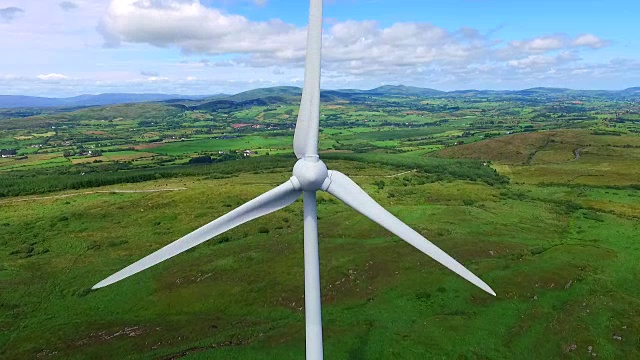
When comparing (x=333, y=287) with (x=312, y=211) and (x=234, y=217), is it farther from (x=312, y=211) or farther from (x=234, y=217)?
(x=312, y=211)

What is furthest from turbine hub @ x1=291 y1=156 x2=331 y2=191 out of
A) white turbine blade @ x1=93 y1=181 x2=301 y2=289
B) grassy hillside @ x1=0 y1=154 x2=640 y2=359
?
grassy hillside @ x1=0 y1=154 x2=640 y2=359

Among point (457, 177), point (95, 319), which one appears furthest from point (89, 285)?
point (457, 177)

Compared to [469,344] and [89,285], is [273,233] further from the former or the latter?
[469,344]

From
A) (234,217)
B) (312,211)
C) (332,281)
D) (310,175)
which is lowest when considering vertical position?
(332,281)

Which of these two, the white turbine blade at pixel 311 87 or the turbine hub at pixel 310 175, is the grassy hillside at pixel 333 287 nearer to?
the turbine hub at pixel 310 175

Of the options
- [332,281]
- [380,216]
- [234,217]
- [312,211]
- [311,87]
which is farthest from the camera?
[332,281]

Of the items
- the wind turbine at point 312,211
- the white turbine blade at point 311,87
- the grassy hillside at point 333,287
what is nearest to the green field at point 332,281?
the grassy hillside at point 333,287

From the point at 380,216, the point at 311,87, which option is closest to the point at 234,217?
the point at 380,216
